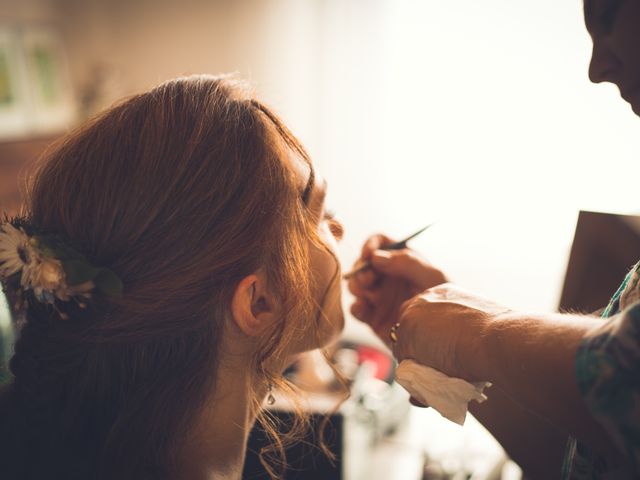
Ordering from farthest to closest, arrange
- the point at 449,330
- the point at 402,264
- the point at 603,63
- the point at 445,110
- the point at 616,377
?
1. the point at 445,110
2. the point at 402,264
3. the point at 449,330
4. the point at 603,63
5. the point at 616,377

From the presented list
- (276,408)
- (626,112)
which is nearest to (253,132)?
(276,408)

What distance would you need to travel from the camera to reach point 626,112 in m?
1.47

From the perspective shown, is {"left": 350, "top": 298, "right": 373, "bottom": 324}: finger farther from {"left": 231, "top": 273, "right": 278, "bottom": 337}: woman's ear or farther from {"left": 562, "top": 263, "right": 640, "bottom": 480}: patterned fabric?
{"left": 562, "top": 263, "right": 640, "bottom": 480}: patterned fabric

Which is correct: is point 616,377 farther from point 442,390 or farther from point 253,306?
point 253,306

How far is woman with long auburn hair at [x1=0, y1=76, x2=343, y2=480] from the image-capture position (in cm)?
63

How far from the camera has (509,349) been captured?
0.56 meters

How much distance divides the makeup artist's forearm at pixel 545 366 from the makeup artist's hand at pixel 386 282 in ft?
1.16

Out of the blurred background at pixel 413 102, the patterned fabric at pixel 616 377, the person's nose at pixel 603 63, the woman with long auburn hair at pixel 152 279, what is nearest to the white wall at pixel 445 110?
the blurred background at pixel 413 102

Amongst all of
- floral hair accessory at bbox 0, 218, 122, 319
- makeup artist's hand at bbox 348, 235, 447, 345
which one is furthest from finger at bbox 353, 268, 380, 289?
floral hair accessory at bbox 0, 218, 122, 319

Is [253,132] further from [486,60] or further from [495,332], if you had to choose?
[486,60]

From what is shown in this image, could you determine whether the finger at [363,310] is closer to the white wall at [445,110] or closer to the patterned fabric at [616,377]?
the patterned fabric at [616,377]

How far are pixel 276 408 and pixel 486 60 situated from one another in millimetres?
1419

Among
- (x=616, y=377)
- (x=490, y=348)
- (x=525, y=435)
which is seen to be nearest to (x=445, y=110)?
(x=525, y=435)

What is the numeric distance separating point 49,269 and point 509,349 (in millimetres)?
579
